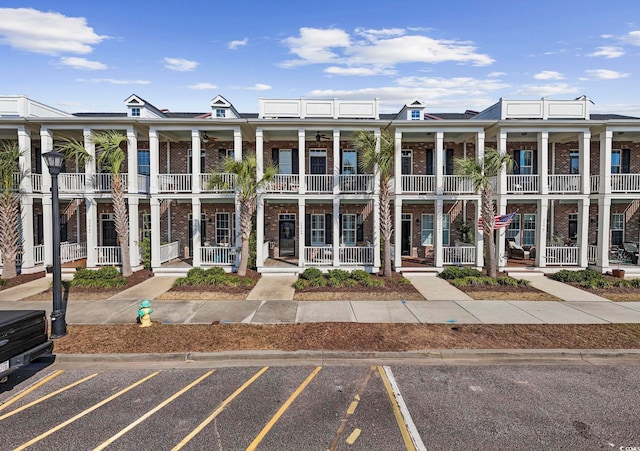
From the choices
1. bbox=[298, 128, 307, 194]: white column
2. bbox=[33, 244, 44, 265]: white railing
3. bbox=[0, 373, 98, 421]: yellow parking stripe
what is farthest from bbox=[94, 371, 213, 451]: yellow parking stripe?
bbox=[33, 244, 44, 265]: white railing

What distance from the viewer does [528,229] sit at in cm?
1917

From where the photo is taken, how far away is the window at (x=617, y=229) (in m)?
19.0

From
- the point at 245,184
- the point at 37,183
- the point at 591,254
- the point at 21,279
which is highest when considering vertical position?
the point at 37,183

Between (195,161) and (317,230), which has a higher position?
(195,161)

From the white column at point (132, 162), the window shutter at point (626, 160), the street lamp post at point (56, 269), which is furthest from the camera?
the window shutter at point (626, 160)

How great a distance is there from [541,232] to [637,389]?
11195 millimetres

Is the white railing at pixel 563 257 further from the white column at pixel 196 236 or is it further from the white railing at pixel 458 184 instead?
the white column at pixel 196 236

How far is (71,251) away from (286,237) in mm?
10473

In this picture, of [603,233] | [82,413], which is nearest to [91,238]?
[82,413]

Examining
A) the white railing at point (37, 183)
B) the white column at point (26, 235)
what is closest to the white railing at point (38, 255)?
the white column at point (26, 235)

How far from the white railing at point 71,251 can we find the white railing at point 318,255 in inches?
444

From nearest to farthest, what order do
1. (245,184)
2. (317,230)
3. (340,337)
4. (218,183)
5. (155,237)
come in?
1. (340,337)
2. (245,184)
3. (218,183)
4. (155,237)
5. (317,230)

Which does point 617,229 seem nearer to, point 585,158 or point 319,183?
point 585,158

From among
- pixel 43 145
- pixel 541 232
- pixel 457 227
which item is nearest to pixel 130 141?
pixel 43 145
